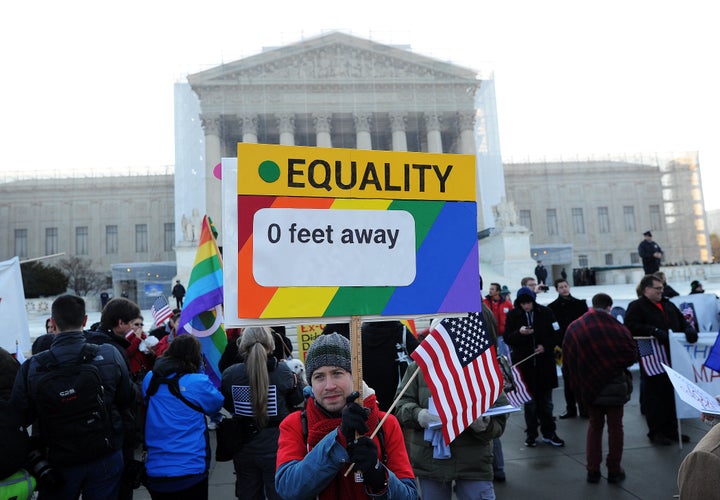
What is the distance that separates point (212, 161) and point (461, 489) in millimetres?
36264

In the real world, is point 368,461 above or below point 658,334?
above

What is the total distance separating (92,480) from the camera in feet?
10.7

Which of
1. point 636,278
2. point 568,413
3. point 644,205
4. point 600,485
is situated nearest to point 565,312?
point 568,413

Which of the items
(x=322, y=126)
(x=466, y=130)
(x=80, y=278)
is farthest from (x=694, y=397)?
(x=80, y=278)

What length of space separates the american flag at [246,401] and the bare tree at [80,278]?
37.5 metres

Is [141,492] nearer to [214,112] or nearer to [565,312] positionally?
[565,312]

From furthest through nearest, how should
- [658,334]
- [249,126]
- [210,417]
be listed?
[249,126], [658,334], [210,417]

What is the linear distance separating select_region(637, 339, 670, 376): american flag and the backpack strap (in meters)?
5.14

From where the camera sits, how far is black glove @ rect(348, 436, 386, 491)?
1.83 m

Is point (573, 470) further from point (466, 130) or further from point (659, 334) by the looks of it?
point (466, 130)

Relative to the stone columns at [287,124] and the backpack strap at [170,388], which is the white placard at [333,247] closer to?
the backpack strap at [170,388]

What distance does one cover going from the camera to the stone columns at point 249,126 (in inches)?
1525

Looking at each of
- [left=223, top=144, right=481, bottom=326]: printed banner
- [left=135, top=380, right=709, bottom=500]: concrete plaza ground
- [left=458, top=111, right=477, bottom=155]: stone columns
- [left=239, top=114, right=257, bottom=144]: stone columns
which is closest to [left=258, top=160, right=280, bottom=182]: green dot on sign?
[left=223, top=144, right=481, bottom=326]: printed banner

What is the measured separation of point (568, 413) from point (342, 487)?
602cm
